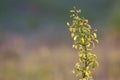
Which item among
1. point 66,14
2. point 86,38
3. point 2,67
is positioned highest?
point 66,14

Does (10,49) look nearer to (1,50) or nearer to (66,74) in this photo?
(1,50)

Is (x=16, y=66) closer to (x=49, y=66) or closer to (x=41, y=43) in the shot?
(x=49, y=66)

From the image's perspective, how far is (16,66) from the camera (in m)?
10.1

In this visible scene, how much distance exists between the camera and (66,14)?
44.0 ft

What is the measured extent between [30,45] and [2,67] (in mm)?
1760

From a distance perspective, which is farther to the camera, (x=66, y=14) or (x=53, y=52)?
(x=66, y=14)

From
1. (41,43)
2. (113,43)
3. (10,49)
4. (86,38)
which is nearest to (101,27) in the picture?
(113,43)

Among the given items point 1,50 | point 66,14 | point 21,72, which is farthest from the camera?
point 66,14

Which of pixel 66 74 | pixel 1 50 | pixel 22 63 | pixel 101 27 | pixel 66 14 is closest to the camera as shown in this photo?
pixel 66 74

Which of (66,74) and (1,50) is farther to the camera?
(1,50)

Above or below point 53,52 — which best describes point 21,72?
below

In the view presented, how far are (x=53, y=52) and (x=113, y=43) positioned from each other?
1.69 metres

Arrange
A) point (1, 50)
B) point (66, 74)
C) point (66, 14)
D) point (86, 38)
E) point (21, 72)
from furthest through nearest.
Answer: point (66, 14), point (1, 50), point (21, 72), point (66, 74), point (86, 38)

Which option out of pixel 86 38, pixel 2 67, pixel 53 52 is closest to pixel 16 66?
pixel 2 67
